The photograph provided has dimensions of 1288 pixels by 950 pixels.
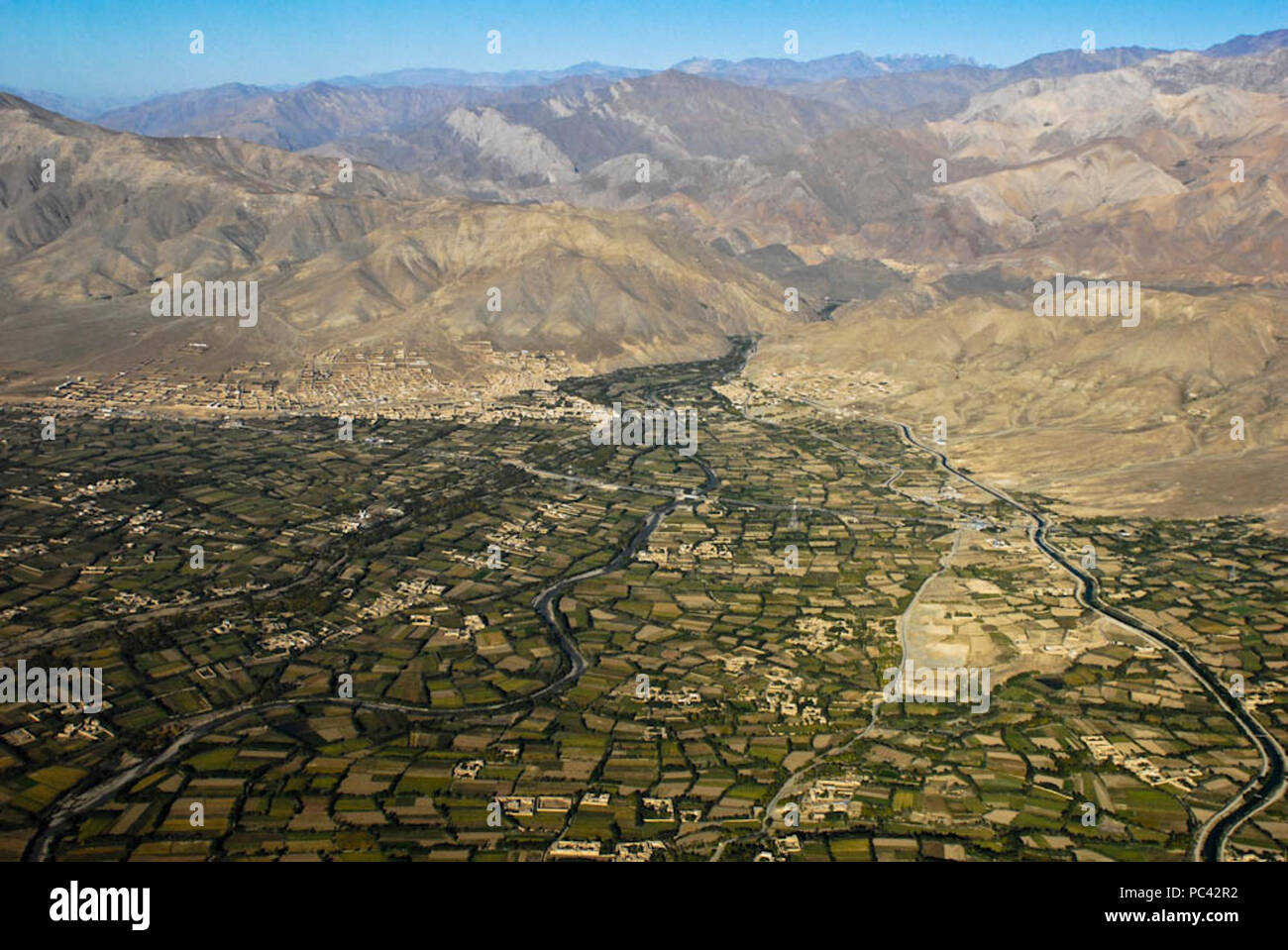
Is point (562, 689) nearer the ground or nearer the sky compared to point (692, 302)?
nearer the ground

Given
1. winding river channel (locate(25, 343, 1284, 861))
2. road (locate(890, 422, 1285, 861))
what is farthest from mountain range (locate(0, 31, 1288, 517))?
winding river channel (locate(25, 343, 1284, 861))

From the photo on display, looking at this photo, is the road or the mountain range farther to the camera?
the mountain range

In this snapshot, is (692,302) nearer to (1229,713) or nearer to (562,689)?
(562,689)

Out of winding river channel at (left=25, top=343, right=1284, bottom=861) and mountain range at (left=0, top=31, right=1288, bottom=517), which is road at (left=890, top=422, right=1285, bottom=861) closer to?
winding river channel at (left=25, top=343, right=1284, bottom=861)

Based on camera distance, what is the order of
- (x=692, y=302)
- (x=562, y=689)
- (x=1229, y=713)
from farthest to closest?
(x=692, y=302), (x=562, y=689), (x=1229, y=713)

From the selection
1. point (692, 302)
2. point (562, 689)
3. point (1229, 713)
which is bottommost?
point (1229, 713)

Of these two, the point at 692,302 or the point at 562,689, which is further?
the point at 692,302

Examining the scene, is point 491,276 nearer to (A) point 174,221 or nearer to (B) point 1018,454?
(A) point 174,221

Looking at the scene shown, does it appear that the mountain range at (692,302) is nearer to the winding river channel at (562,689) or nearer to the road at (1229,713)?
the road at (1229,713)

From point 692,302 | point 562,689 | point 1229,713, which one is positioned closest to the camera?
point 1229,713

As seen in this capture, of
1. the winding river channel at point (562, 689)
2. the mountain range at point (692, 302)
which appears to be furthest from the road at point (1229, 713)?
the mountain range at point (692, 302)

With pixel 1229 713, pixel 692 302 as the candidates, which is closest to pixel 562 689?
pixel 1229 713
